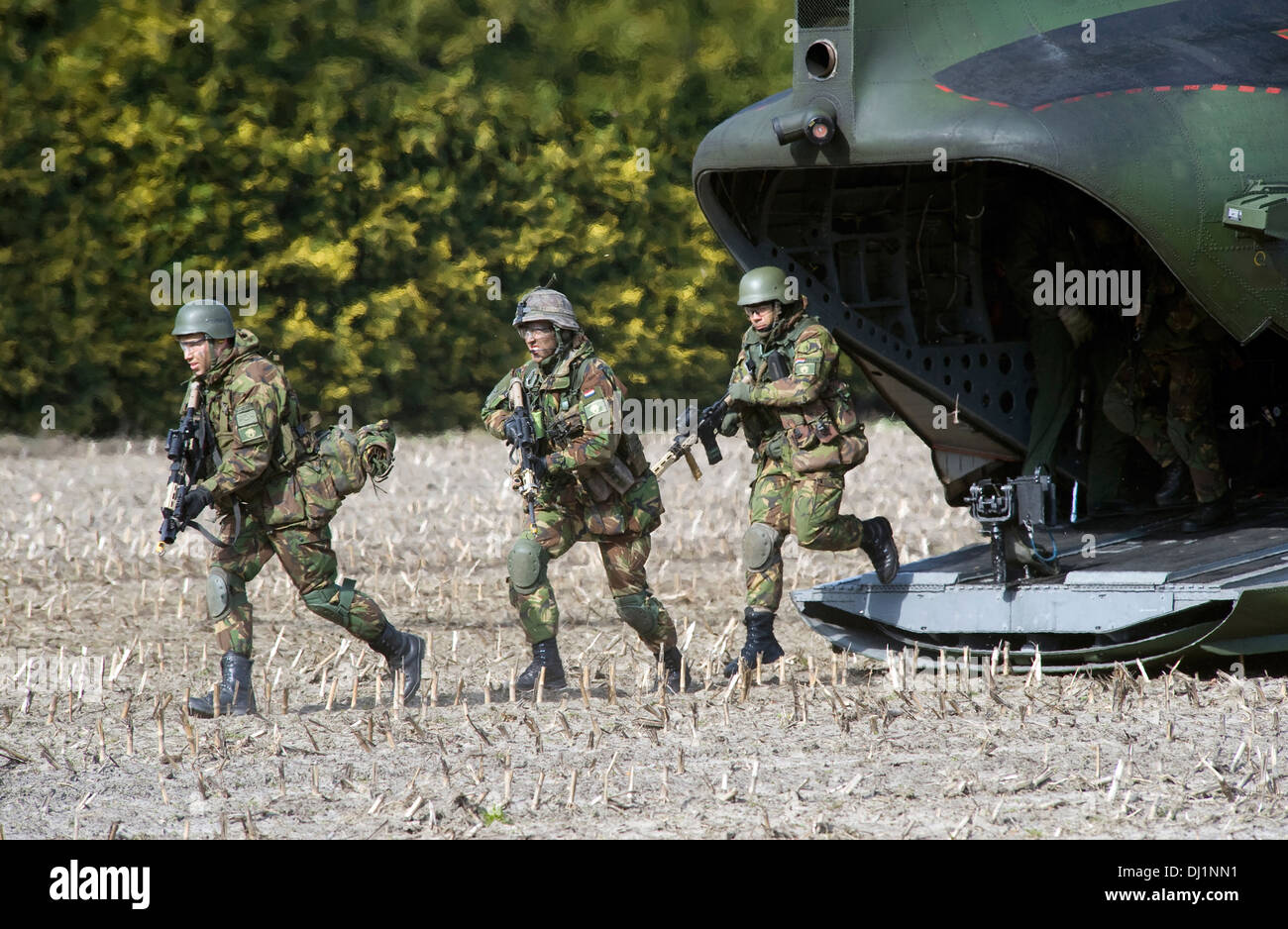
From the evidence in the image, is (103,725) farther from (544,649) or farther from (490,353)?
(490,353)

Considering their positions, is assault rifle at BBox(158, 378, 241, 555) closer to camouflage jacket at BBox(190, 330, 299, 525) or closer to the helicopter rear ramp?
camouflage jacket at BBox(190, 330, 299, 525)

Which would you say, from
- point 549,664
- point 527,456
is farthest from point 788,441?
point 549,664

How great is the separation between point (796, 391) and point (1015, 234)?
6.70 feet

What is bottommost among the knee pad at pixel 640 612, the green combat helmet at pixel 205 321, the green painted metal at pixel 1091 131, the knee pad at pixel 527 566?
the knee pad at pixel 640 612

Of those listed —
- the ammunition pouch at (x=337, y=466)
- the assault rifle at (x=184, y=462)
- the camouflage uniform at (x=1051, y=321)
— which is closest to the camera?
the assault rifle at (x=184, y=462)

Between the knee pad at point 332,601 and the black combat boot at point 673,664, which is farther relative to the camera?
the black combat boot at point 673,664

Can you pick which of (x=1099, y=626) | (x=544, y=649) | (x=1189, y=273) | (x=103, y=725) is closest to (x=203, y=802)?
(x=103, y=725)

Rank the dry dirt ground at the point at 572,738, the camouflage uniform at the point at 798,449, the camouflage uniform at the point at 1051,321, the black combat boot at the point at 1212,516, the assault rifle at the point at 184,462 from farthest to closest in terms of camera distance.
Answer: the camouflage uniform at the point at 1051,321
the black combat boot at the point at 1212,516
the camouflage uniform at the point at 798,449
the assault rifle at the point at 184,462
the dry dirt ground at the point at 572,738

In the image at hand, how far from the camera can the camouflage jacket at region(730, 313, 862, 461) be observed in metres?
8.19

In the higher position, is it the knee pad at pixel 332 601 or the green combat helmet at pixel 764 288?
the green combat helmet at pixel 764 288

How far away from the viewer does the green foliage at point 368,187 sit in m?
15.9

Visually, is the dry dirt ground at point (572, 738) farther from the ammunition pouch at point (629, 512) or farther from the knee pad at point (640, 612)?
the ammunition pouch at point (629, 512)

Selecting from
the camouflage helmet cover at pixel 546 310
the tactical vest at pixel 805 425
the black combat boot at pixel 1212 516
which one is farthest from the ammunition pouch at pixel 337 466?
the black combat boot at pixel 1212 516

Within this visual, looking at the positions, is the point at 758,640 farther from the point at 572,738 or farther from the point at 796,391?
the point at 572,738
